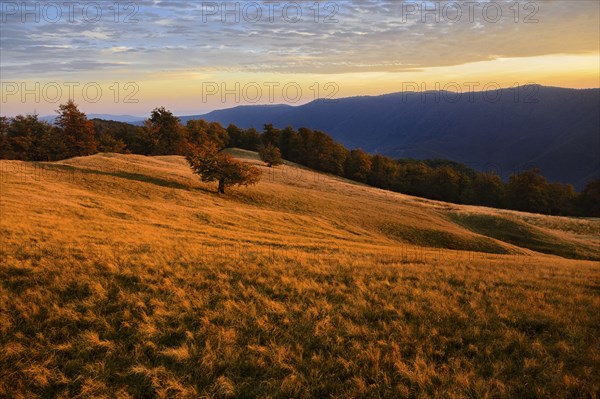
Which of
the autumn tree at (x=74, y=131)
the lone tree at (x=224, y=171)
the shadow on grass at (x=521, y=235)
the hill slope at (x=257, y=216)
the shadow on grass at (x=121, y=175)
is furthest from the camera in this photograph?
the autumn tree at (x=74, y=131)

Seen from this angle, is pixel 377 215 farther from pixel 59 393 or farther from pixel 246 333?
pixel 59 393

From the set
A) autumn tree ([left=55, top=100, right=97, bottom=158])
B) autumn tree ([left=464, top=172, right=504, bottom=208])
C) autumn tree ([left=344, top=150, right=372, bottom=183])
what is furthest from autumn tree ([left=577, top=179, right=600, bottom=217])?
autumn tree ([left=55, top=100, right=97, bottom=158])

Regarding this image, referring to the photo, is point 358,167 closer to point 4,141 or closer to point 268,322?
point 4,141

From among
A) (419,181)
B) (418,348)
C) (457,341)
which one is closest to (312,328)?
(418,348)

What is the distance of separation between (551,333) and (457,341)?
3.09 meters

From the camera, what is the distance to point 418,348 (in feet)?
28.4

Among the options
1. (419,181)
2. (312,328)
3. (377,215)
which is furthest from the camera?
(419,181)

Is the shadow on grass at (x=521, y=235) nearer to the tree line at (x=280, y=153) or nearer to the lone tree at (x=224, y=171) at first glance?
the lone tree at (x=224, y=171)

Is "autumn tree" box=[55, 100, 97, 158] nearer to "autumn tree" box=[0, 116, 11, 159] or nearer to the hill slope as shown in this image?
"autumn tree" box=[0, 116, 11, 159]

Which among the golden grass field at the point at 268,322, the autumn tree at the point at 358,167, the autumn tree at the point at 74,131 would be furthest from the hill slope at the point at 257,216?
the autumn tree at the point at 358,167

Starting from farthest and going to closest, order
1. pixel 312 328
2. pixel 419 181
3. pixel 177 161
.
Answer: pixel 419 181, pixel 177 161, pixel 312 328

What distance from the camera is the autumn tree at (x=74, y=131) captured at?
71.1 m

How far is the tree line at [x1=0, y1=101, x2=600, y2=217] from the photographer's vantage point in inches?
2933

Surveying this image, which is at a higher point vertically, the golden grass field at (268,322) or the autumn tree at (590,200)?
the golden grass field at (268,322)
